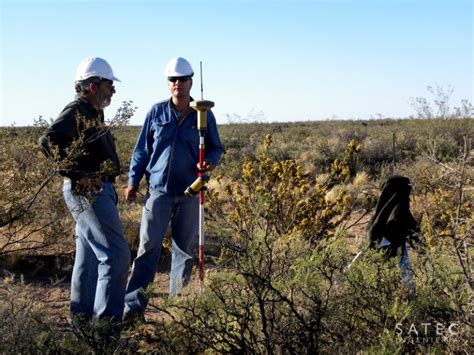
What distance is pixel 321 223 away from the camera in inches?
249

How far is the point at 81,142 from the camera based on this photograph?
4062 mm

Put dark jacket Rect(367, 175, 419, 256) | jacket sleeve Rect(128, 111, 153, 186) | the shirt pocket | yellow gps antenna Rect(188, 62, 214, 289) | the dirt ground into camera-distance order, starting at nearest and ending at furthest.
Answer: dark jacket Rect(367, 175, 419, 256) → yellow gps antenna Rect(188, 62, 214, 289) → the shirt pocket → jacket sleeve Rect(128, 111, 153, 186) → the dirt ground

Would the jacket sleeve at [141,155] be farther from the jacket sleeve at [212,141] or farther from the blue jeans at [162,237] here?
the jacket sleeve at [212,141]

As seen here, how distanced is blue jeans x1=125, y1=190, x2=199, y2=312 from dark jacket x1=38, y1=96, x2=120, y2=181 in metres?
0.66

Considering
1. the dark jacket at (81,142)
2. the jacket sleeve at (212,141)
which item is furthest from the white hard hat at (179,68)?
the dark jacket at (81,142)

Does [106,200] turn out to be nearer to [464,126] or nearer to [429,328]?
[429,328]

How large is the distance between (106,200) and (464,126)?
1883cm

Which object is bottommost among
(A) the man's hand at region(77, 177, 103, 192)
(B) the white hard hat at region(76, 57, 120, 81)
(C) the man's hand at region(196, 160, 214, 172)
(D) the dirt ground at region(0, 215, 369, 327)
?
(D) the dirt ground at region(0, 215, 369, 327)

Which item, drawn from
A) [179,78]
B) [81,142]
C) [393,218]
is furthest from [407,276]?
[179,78]

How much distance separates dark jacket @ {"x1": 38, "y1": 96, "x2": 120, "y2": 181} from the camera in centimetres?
407

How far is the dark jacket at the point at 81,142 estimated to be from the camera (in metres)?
4.07

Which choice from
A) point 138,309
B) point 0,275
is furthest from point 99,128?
point 0,275

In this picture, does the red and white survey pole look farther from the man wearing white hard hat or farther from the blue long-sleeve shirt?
the man wearing white hard hat

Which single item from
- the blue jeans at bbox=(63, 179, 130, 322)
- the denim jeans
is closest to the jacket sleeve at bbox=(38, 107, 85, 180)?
the blue jeans at bbox=(63, 179, 130, 322)
